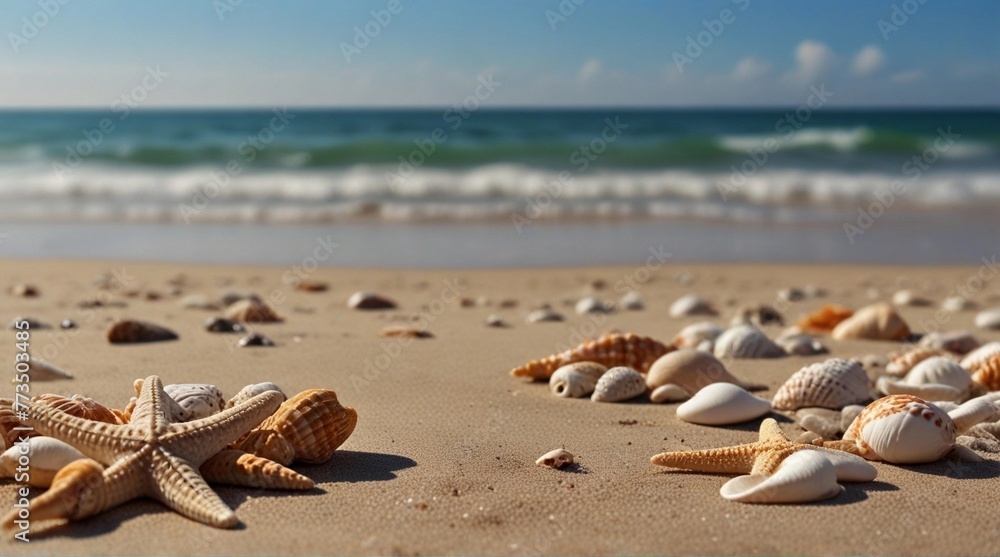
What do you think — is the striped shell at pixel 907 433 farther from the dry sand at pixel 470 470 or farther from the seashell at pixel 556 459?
the seashell at pixel 556 459

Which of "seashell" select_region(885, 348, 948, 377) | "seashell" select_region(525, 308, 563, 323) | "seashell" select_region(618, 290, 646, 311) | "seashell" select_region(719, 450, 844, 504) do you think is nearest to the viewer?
"seashell" select_region(719, 450, 844, 504)

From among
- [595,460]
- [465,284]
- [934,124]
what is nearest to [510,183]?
[465,284]

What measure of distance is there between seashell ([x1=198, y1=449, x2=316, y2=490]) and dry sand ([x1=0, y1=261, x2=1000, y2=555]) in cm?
3

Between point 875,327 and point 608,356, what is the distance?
2361mm

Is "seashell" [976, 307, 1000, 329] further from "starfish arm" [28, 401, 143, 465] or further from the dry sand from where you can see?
"starfish arm" [28, 401, 143, 465]

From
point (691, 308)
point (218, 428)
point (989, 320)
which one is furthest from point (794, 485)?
point (989, 320)

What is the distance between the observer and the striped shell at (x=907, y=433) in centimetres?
317

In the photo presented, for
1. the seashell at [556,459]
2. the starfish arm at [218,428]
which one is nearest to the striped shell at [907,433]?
the seashell at [556,459]

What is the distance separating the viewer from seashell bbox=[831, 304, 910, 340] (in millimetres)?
5883

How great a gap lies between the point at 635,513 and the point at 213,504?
4.12ft

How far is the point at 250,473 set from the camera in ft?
9.31

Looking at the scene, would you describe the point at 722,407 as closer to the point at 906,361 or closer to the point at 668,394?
the point at 668,394

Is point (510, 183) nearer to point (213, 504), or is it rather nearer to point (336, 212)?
point (336, 212)

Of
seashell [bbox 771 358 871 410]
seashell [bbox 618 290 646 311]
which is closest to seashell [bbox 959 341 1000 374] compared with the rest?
seashell [bbox 771 358 871 410]
